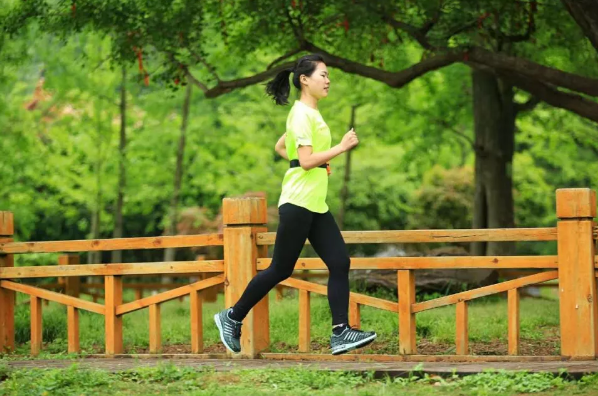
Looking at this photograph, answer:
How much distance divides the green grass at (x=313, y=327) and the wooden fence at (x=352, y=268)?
3.42ft

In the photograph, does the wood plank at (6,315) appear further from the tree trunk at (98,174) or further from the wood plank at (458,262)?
the tree trunk at (98,174)

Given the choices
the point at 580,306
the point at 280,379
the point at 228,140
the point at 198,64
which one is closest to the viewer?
the point at 280,379

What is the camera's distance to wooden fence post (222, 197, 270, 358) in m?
8.48

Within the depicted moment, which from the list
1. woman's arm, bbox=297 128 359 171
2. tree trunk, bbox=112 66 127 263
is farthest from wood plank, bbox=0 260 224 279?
tree trunk, bbox=112 66 127 263

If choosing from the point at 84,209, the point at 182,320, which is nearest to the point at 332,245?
the point at 182,320

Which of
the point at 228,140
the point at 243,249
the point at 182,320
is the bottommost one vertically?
the point at 182,320

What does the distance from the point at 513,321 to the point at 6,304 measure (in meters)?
4.86

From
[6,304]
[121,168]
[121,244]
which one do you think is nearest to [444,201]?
[121,168]

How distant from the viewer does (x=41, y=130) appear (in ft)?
82.1

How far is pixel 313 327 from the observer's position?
1095 centimetres

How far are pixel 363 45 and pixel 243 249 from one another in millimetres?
8484

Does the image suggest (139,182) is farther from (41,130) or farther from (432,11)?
(432,11)

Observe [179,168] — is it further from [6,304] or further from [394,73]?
[6,304]

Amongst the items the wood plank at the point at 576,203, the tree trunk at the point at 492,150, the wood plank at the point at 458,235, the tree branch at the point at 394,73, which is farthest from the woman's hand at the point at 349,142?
the tree trunk at the point at 492,150
